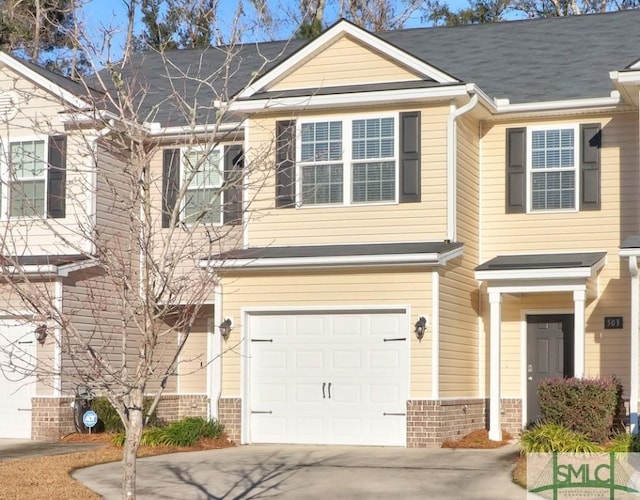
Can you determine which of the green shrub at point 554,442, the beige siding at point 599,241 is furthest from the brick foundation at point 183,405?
the green shrub at point 554,442

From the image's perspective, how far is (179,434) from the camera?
711 inches

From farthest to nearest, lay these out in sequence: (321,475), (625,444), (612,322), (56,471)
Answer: (612,322) < (625,444) < (56,471) < (321,475)

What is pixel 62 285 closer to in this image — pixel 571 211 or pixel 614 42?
pixel 571 211

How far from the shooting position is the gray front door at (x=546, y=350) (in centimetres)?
2011

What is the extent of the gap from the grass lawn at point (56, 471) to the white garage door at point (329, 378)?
1048 millimetres

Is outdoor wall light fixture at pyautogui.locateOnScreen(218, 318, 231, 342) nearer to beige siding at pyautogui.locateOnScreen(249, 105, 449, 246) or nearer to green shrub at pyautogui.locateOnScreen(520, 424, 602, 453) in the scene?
beige siding at pyautogui.locateOnScreen(249, 105, 449, 246)

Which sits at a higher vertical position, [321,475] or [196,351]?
[196,351]

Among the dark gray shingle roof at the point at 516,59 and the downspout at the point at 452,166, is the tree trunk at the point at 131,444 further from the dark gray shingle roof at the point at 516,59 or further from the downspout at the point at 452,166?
the dark gray shingle roof at the point at 516,59

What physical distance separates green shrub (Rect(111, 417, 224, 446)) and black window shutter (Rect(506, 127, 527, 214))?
6.67 meters

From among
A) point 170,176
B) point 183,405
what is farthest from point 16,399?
point 170,176

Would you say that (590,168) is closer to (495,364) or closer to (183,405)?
(495,364)

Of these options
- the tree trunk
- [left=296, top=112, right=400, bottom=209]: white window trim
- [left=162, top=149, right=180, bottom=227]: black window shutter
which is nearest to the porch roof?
[left=296, top=112, right=400, bottom=209]: white window trim

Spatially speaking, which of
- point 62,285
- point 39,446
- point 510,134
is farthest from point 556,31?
point 39,446

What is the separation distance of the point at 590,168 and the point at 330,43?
5089 millimetres
